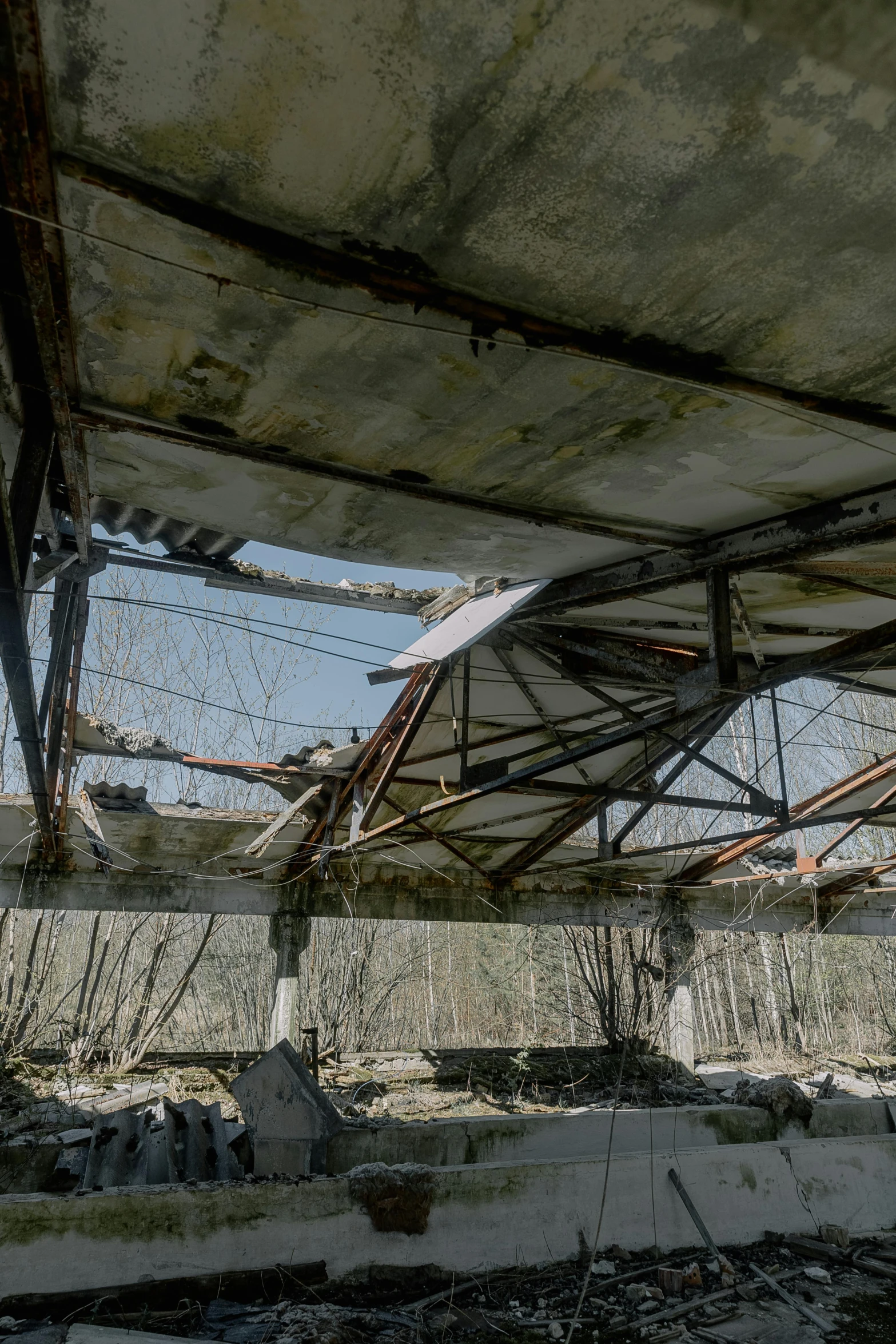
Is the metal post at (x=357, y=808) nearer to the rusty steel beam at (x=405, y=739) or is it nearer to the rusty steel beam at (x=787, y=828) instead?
the rusty steel beam at (x=405, y=739)

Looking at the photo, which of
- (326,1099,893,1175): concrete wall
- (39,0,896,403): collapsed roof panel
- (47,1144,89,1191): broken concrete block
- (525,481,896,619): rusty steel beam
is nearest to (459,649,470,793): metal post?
(525,481,896,619): rusty steel beam

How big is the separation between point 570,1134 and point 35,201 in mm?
8290

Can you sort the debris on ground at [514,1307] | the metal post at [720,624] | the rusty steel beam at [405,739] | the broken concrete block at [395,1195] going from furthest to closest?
the rusty steel beam at [405,739] < the broken concrete block at [395,1195] < the metal post at [720,624] < the debris on ground at [514,1307]

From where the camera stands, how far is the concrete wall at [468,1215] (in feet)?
15.9

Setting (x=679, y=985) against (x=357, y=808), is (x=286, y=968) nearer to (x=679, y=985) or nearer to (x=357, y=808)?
(x=357, y=808)

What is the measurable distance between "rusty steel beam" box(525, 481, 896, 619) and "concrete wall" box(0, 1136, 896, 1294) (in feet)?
13.2

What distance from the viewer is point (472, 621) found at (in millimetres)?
5902

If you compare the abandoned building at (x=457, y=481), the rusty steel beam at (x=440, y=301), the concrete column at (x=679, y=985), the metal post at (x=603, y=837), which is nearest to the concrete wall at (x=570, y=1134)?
the abandoned building at (x=457, y=481)

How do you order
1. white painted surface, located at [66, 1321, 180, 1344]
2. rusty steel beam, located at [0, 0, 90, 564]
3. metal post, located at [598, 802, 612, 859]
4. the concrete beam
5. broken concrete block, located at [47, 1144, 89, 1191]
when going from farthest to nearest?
1. the concrete beam
2. metal post, located at [598, 802, 612, 859]
3. broken concrete block, located at [47, 1144, 89, 1191]
4. white painted surface, located at [66, 1321, 180, 1344]
5. rusty steel beam, located at [0, 0, 90, 564]

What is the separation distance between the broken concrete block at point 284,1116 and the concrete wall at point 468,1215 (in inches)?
52.9

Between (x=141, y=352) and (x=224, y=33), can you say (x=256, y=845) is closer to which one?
(x=141, y=352)

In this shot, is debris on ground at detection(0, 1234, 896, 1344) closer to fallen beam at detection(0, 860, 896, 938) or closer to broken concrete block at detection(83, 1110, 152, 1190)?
broken concrete block at detection(83, 1110, 152, 1190)

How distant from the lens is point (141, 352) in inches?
115

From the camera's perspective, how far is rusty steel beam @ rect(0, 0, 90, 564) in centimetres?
171
